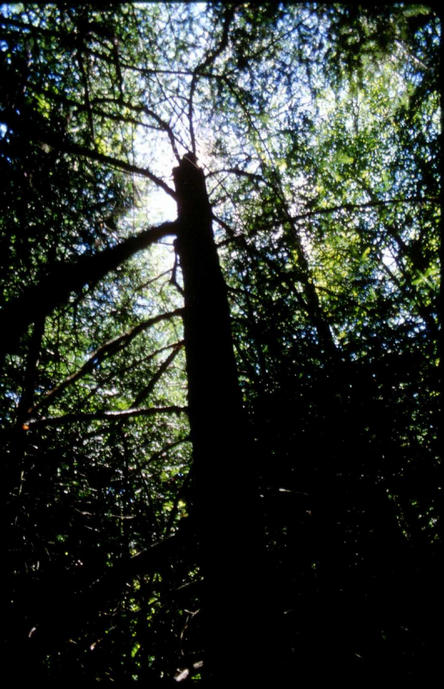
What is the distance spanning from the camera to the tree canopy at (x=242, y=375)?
7.36 ft

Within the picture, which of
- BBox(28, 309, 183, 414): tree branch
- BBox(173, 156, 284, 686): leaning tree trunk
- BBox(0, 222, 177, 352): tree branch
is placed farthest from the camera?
BBox(28, 309, 183, 414): tree branch

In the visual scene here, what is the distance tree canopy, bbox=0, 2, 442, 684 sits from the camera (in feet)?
7.36

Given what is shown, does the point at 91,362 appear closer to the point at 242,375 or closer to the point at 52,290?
the point at 52,290

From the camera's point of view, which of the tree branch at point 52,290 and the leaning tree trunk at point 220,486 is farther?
the leaning tree trunk at point 220,486

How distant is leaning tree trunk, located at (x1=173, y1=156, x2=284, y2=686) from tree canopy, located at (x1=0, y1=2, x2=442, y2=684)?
2cm

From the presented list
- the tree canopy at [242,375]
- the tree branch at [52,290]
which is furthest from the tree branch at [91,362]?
the tree branch at [52,290]

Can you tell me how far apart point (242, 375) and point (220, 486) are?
1.80 metres

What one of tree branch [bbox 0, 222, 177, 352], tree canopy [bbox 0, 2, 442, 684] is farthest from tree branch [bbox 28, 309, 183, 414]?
tree branch [bbox 0, 222, 177, 352]

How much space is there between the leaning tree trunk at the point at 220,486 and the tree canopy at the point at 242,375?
2cm

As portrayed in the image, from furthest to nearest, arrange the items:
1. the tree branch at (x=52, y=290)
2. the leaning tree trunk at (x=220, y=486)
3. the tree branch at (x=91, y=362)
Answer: the tree branch at (x=91, y=362), the leaning tree trunk at (x=220, y=486), the tree branch at (x=52, y=290)

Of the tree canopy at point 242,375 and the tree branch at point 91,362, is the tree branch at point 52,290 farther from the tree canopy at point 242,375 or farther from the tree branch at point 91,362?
the tree branch at point 91,362

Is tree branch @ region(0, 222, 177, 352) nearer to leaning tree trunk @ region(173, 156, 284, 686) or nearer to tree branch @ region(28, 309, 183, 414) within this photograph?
leaning tree trunk @ region(173, 156, 284, 686)

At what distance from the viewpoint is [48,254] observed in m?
4.42

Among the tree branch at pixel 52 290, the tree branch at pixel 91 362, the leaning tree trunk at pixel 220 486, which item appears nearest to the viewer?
the tree branch at pixel 52 290
